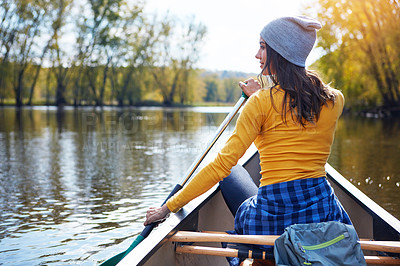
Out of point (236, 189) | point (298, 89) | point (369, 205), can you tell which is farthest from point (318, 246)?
point (369, 205)

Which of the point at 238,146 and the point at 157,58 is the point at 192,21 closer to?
the point at 157,58

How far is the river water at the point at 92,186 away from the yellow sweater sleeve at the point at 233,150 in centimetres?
153

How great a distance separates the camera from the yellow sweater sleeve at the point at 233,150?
1.73m

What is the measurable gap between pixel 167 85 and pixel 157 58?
3.81 metres

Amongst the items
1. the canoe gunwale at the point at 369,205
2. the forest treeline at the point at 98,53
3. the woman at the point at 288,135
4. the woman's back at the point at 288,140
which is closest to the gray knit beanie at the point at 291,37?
the woman at the point at 288,135

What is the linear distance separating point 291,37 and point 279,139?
0.41 metres

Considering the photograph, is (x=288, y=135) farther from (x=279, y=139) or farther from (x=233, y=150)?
(x=233, y=150)

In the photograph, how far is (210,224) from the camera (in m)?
2.65

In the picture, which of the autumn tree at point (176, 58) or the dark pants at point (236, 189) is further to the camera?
the autumn tree at point (176, 58)

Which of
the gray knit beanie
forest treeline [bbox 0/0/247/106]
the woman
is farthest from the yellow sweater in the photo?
forest treeline [bbox 0/0/247/106]

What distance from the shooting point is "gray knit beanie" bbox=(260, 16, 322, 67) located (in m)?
1.78

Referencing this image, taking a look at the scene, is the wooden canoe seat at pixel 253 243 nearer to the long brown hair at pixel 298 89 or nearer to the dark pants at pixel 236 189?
the dark pants at pixel 236 189

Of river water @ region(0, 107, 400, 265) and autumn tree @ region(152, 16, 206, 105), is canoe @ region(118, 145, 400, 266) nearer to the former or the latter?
river water @ region(0, 107, 400, 265)

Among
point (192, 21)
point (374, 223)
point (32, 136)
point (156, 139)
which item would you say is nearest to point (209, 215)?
point (374, 223)
